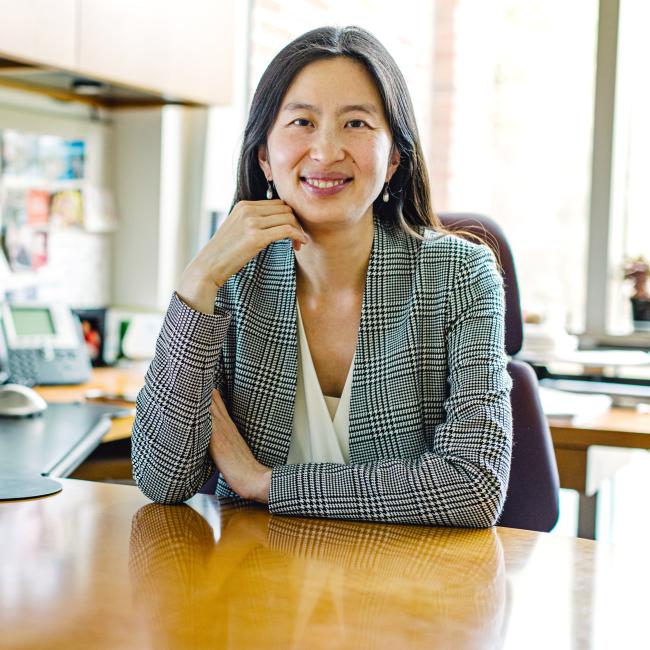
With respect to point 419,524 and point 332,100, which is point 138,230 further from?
point 419,524

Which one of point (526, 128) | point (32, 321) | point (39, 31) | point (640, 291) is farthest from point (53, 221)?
point (640, 291)

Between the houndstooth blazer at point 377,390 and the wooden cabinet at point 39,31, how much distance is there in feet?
2.73

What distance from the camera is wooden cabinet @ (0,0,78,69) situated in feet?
6.70

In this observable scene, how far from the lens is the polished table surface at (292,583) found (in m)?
0.84

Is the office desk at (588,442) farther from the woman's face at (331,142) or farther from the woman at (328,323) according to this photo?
the woman's face at (331,142)

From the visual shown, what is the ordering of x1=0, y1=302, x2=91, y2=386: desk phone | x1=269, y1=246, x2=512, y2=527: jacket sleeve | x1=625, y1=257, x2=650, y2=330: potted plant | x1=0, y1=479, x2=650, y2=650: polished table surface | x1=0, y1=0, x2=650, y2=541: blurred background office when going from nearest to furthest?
1. x1=0, y1=479, x2=650, y2=650: polished table surface
2. x1=269, y1=246, x2=512, y2=527: jacket sleeve
3. x1=0, y1=302, x2=91, y2=386: desk phone
4. x1=0, y1=0, x2=650, y2=541: blurred background office
5. x1=625, y1=257, x2=650, y2=330: potted plant

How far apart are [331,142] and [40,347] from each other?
1426 millimetres

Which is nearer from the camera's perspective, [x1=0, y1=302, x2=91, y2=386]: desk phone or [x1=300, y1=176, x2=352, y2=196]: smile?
[x1=300, y1=176, x2=352, y2=196]: smile

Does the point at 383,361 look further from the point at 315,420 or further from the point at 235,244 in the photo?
the point at 235,244

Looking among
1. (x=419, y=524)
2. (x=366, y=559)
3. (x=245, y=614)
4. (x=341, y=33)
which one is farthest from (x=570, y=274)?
(x=245, y=614)

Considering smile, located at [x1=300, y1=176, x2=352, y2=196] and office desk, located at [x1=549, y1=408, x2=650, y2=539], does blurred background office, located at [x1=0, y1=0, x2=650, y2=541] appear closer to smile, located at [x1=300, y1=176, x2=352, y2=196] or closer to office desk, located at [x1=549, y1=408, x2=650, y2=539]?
office desk, located at [x1=549, y1=408, x2=650, y2=539]

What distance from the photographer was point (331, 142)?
148cm

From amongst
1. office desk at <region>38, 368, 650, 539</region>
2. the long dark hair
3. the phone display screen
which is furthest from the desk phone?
the long dark hair

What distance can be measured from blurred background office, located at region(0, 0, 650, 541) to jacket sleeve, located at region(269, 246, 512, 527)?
118 centimetres
